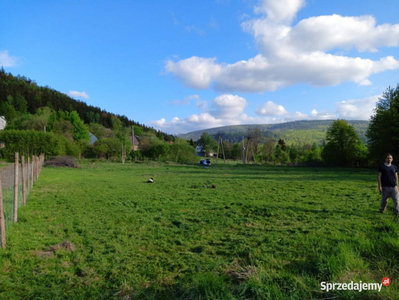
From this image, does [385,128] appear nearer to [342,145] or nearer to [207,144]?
[342,145]

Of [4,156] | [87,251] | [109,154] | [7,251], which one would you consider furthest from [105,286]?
[109,154]

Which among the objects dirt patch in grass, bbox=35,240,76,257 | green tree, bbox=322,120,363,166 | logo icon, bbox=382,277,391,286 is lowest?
dirt patch in grass, bbox=35,240,76,257

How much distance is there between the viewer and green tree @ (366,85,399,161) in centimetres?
2764

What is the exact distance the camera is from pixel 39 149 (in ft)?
120

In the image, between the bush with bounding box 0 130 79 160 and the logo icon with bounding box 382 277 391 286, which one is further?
the bush with bounding box 0 130 79 160

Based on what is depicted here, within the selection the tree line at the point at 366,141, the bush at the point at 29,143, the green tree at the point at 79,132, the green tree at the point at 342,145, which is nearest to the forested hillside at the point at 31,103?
the green tree at the point at 79,132

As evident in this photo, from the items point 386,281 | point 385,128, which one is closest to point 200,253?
point 386,281

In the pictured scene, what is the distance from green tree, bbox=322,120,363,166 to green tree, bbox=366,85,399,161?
7021 millimetres

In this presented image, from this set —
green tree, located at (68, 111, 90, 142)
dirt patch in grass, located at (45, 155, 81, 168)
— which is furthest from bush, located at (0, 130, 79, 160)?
green tree, located at (68, 111, 90, 142)

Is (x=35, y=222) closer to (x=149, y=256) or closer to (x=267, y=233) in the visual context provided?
(x=149, y=256)

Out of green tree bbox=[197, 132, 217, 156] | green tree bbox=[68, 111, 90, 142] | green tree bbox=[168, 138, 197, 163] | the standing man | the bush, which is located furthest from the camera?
green tree bbox=[197, 132, 217, 156]

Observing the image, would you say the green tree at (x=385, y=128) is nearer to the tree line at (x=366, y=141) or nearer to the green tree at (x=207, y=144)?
the tree line at (x=366, y=141)

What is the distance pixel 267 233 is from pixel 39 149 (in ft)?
134

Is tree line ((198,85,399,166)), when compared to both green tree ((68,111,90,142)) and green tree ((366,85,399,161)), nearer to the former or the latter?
green tree ((366,85,399,161))
